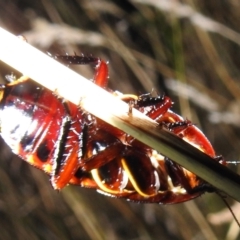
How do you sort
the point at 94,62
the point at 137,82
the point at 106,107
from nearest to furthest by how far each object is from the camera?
the point at 106,107
the point at 94,62
the point at 137,82

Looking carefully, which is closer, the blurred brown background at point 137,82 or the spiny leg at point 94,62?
the spiny leg at point 94,62

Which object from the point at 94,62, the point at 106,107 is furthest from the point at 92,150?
the point at 106,107

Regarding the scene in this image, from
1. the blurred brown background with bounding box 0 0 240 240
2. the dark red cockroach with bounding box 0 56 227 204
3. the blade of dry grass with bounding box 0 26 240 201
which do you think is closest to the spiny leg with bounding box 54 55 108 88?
the dark red cockroach with bounding box 0 56 227 204

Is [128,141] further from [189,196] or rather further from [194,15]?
[194,15]

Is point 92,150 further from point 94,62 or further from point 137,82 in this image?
point 137,82

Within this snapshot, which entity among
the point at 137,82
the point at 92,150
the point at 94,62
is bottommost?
the point at 92,150

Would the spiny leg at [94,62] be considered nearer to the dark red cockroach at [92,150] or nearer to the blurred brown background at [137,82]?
the dark red cockroach at [92,150]

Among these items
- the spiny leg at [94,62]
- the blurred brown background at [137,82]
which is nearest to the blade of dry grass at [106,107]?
the spiny leg at [94,62]
